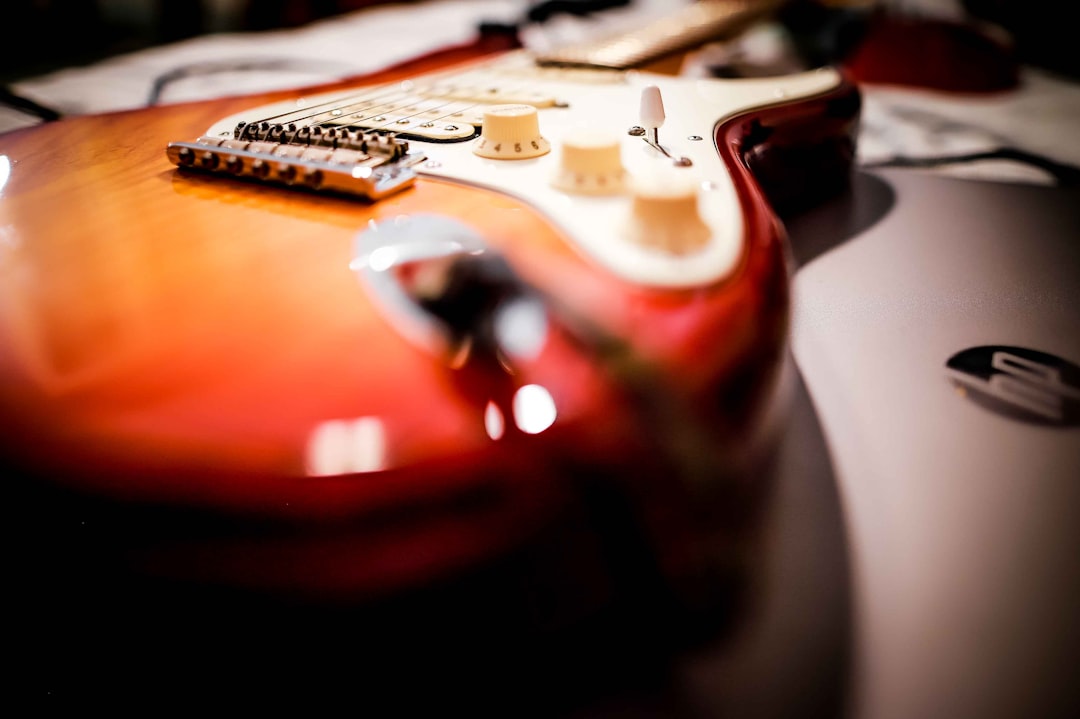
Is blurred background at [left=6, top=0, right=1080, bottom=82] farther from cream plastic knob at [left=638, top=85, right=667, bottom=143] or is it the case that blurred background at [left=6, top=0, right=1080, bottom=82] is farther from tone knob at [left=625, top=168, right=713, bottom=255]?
tone knob at [left=625, top=168, right=713, bottom=255]

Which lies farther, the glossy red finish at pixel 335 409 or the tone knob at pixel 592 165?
the tone knob at pixel 592 165

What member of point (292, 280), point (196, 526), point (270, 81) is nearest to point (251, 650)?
point (196, 526)

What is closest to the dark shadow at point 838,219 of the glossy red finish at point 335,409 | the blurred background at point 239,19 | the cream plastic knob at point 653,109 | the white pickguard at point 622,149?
the white pickguard at point 622,149

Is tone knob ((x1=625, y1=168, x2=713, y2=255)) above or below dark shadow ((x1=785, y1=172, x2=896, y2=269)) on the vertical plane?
above

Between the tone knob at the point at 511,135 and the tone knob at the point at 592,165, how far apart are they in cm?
7

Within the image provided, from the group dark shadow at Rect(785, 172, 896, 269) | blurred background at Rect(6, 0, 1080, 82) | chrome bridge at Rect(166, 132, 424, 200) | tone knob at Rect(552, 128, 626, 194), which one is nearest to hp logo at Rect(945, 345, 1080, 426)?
dark shadow at Rect(785, 172, 896, 269)

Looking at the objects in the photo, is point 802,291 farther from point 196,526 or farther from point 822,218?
point 196,526

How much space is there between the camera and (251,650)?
291 millimetres

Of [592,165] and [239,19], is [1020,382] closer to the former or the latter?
[592,165]

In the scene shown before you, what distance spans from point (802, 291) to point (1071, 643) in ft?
1.29

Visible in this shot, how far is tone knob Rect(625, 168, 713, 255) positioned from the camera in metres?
0.37

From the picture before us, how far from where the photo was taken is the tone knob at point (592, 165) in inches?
17.1

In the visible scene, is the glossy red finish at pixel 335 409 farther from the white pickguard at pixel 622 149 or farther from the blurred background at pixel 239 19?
the blurred background at pixel 239 19

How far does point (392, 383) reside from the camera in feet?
0.97
